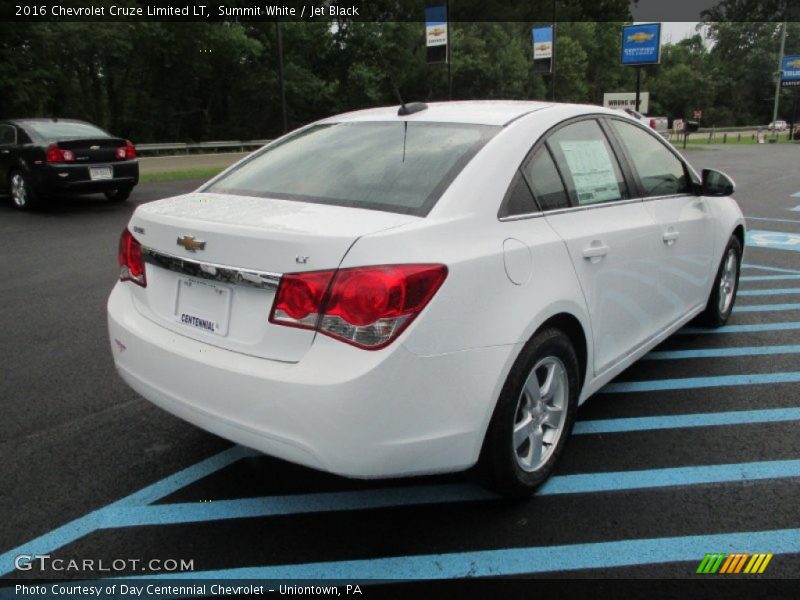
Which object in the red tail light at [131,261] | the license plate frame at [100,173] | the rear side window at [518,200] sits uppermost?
the rear side window at [518,200]

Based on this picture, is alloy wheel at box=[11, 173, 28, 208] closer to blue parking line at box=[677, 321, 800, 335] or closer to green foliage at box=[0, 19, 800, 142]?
blue parking line at box=[677, 321, 800, 335]

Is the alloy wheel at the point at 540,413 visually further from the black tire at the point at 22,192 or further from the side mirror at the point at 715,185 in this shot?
the black tire at the point at 22,192

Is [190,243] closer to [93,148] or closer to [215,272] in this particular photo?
[215,272]

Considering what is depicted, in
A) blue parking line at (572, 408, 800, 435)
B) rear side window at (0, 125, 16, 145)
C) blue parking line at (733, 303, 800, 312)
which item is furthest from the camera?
rear side window at (0, 125, 16, 145)

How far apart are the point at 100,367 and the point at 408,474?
2863 millimetres

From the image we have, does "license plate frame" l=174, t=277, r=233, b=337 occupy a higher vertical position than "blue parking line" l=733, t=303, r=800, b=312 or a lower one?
higher

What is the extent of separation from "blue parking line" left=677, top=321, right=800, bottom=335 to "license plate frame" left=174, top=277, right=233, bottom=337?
3.80 m

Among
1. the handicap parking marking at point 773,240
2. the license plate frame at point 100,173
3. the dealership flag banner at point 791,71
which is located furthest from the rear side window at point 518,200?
the dealership flag banner at point 791,71

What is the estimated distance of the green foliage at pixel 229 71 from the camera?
28.2 m

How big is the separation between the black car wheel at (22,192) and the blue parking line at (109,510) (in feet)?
33.6

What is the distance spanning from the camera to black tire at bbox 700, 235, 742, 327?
4.96 meters

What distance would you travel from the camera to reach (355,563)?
2.52 metres

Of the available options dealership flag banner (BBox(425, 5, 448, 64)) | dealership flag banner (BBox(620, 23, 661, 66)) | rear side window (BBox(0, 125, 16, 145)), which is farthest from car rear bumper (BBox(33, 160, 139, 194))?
dealership flag banner (BBox(620, 23, 661, 66))

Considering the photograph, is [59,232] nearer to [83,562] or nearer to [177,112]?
[83,562]
